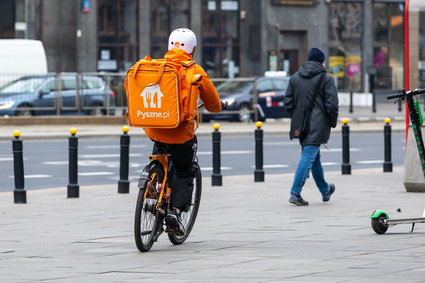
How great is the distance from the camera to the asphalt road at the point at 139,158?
1820 centimetres

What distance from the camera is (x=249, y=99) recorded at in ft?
114

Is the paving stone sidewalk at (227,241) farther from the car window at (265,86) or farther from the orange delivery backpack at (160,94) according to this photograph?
the car window at (265,86)

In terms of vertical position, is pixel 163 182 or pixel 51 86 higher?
pixel 51 86

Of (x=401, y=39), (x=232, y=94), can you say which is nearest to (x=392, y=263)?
(x=232, y=94)

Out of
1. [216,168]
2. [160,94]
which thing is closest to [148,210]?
[160,94]

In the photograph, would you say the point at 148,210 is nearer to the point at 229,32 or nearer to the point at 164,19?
the point at 164,19

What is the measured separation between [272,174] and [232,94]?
16462 mm

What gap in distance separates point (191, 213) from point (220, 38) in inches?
1655

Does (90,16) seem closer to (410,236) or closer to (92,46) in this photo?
(92,46)

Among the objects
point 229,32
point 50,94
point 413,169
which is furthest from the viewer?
point 229,32

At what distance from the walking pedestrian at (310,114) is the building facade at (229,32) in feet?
106

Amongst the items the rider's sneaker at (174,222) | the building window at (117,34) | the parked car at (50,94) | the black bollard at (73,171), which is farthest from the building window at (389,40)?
the rider's sneaker at (174,222)

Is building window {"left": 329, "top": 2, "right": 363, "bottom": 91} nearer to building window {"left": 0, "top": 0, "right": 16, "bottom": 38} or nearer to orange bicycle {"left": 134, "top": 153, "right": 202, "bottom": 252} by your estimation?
building window {"left": 0, "top": 0, "right": 16, "bottom": 38}

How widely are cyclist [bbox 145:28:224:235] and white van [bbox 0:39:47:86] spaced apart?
2713 centimetres
